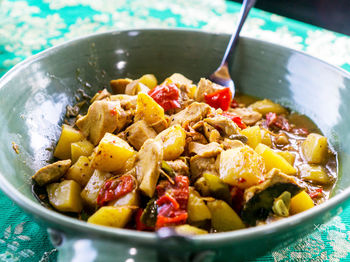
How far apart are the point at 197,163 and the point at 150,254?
29.2 inches

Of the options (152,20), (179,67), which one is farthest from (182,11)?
(179,67)

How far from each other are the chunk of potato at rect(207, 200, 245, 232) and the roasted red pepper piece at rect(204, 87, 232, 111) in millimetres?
904

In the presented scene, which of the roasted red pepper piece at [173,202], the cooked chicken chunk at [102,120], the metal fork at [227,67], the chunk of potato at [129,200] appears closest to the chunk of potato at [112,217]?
the chunk of potato at [129,200]

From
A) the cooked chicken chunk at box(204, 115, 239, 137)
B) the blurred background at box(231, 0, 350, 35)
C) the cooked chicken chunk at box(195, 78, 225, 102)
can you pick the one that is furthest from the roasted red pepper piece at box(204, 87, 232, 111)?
the blurred background at box(231, 0, 350, 35)

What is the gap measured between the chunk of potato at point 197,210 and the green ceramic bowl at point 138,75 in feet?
1.09

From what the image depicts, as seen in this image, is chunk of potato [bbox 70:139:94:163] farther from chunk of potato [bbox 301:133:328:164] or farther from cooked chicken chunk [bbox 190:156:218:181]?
chunk of potato [bbox 301:133:328:164]

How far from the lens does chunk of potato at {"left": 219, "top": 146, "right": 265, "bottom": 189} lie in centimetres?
158

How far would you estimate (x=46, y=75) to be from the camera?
215 centimetres

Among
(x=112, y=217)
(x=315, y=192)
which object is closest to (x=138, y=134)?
(x=112, y=217)

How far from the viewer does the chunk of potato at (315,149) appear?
2.02 meters

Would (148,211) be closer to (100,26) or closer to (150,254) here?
(150,254)

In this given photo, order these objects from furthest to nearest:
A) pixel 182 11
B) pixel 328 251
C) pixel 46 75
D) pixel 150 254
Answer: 1. pixel 182 11
2. pixel 46 75
3. pixel 328 251
4. pixel 150 254

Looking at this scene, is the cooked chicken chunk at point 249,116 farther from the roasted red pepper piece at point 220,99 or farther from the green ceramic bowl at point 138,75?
the green ceramic bowl at point 138,75

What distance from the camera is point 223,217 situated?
1521mm
